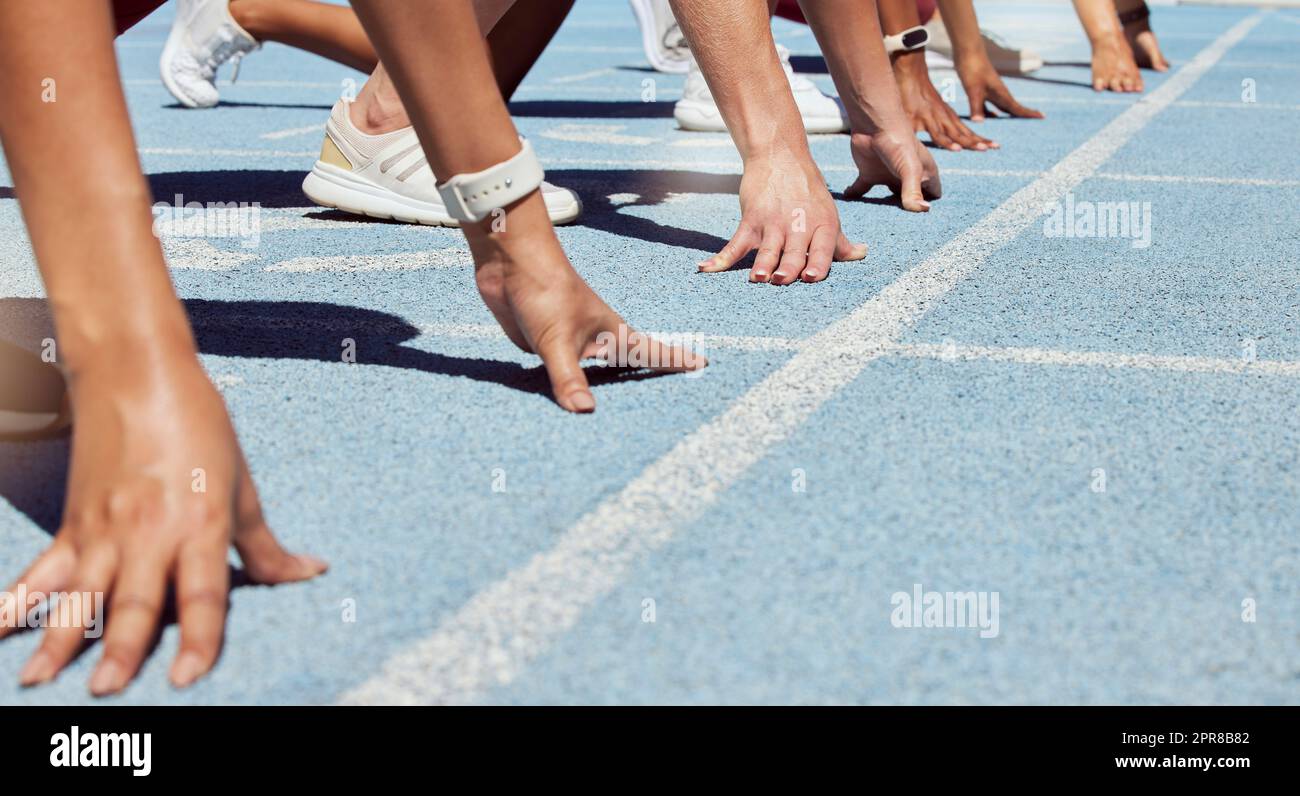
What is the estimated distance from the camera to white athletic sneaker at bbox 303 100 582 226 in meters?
3.65

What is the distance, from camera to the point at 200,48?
6262mm

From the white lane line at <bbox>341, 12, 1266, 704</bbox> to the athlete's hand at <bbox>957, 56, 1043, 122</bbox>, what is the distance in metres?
3.09

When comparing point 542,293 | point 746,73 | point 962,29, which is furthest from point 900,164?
point 962,29

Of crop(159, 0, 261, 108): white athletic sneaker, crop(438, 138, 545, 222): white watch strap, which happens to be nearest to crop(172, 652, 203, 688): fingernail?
crop(438, 138, 545, 222): white watch strap

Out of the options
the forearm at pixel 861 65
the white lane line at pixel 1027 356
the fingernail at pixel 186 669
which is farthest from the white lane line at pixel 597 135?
the fingernail at pixel 186 669

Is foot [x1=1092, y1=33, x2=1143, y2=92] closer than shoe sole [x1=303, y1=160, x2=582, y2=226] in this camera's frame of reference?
No

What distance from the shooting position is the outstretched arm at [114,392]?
1.43 metres

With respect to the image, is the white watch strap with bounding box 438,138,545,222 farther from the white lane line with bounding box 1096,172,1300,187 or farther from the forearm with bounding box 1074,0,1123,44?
the forearm with bounding box 1074,0,1123,44

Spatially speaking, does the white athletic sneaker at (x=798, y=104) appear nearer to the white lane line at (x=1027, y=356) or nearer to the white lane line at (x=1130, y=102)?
the white lane line at (x=1130, y=102)

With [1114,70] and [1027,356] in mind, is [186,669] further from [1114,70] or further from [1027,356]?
[1114,70]

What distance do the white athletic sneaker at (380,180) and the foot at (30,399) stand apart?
1.60 metres

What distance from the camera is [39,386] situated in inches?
82.4
